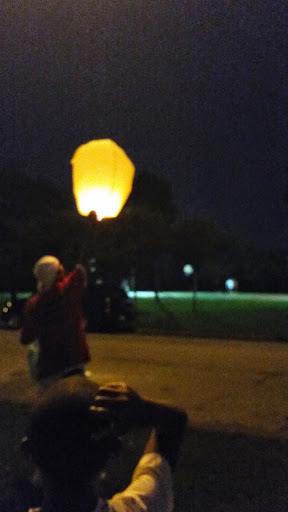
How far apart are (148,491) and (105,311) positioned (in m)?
17.1

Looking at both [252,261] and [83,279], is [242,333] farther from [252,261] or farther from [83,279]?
[252,261]

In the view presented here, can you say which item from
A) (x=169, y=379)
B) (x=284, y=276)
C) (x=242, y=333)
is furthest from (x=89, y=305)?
(x=284, y=276)

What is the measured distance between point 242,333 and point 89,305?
4010 mm

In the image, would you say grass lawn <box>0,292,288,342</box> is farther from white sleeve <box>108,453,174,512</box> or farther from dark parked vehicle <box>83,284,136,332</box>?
white sleeve <box>108,453,174,512</box>

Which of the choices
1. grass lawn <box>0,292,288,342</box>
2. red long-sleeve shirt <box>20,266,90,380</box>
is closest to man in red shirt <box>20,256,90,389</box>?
red long-sleeve shirt <box>20,266,90,380</box>

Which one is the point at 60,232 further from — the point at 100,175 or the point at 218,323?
the point at 100,175

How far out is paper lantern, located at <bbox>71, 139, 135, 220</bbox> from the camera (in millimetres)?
5387

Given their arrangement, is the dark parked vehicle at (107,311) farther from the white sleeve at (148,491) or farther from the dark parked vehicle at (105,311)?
the white sleeve at (148,491)

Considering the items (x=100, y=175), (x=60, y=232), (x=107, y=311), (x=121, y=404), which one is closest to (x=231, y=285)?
(x=60, y=232)

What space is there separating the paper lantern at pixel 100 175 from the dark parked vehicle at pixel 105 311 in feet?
44.0

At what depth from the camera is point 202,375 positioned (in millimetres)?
10859

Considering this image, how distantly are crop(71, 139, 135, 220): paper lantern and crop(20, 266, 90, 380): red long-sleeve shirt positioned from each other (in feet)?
2.21

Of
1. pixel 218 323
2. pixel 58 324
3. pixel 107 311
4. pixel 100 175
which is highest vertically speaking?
pixel 100 175

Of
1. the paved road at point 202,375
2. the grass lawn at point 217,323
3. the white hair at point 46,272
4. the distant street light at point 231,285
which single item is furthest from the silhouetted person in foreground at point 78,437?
the distant street light at point 231,285
